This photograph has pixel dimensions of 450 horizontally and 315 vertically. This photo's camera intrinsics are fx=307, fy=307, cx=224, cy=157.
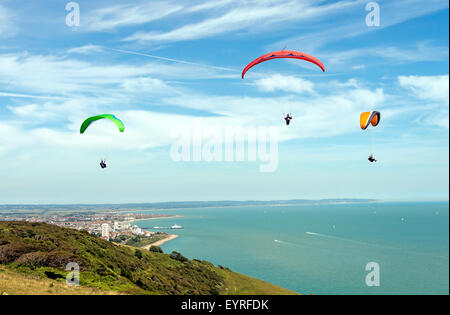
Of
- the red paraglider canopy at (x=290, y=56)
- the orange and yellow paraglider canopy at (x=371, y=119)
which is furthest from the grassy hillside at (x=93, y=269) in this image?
the orange and yellow paraglider canopy at (x=371, y=119)

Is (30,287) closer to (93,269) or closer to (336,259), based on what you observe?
(93,269)

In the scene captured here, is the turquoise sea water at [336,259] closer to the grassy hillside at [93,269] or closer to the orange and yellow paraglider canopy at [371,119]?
the grassy hillside at [93,269]

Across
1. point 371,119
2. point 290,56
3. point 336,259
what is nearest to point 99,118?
point 290,56

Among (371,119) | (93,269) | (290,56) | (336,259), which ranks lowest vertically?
(336,259)

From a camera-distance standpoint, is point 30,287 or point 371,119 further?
point 371,119

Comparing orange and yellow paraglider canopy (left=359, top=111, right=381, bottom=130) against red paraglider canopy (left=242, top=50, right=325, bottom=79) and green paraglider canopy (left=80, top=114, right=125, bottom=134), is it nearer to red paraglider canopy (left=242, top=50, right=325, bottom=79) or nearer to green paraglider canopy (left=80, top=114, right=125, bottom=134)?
red paraglider canopy (left=242, top=50, right=325, bottom=79)

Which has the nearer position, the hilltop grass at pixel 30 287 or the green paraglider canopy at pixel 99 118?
the hilltop grass at pixel 30 287

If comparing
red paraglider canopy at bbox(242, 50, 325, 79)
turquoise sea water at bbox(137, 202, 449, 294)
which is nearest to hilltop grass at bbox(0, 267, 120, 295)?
red paraglider canopy at bbox(242, 50, 325, 79)
